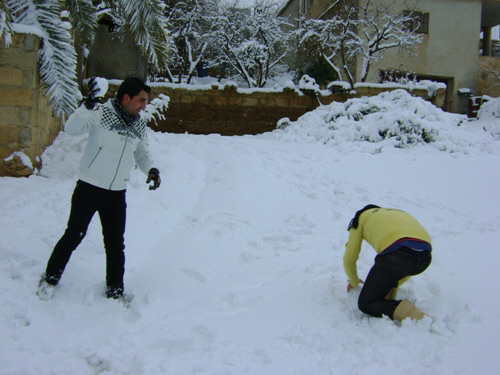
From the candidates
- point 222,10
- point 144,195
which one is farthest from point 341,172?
point 222,10

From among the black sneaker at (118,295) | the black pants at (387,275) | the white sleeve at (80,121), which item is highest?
the white sleeve at (80,121)

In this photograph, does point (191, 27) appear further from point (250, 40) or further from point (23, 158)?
point (23, 158)

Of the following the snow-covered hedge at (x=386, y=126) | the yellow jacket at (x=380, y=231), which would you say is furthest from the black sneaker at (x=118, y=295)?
the snow-covered hedge at (x=386, y=126)

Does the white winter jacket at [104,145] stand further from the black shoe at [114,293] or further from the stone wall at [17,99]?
the stone wall at [17,99]

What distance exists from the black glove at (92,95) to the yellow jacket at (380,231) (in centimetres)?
204

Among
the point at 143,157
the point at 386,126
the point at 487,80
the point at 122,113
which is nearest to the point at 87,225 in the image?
the point at 143,157

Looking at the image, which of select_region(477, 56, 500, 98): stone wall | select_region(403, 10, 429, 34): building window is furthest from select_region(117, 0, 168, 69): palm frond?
select_region(477, 56, 500, 98): stone wall

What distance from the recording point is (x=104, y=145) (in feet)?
9.95

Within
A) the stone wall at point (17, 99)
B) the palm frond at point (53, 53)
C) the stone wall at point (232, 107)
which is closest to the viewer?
the palm frond at point (53, 53)

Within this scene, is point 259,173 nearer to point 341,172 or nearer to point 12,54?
point 341,172

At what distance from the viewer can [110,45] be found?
38.4 ft

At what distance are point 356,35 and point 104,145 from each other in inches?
468

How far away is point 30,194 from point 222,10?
13870 millimetres

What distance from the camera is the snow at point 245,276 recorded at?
2.52 meters
